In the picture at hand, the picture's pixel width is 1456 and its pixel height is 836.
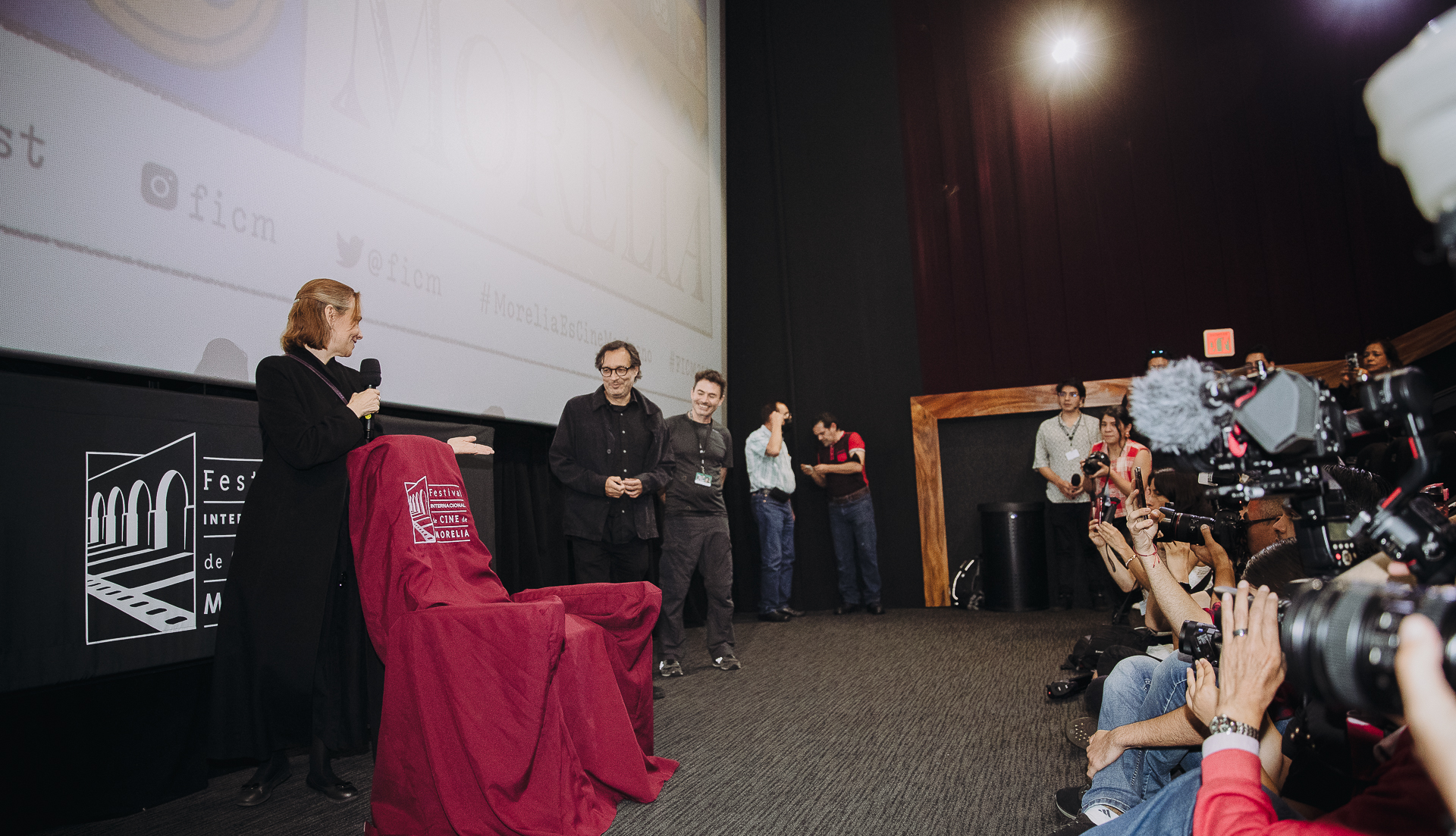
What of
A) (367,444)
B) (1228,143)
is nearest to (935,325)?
(1228,143)

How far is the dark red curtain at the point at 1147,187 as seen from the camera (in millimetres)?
4859

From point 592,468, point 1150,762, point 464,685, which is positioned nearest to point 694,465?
point 592,468

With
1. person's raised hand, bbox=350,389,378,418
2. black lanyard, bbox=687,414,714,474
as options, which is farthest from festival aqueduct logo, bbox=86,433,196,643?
black lanyard, bbox=687,414,714,474

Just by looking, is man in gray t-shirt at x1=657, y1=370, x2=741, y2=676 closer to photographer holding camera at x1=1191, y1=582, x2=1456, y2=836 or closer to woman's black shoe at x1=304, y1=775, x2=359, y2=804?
woman's black shoe at x1=304, y1=775, x2=359, y2=804

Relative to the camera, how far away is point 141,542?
188cm

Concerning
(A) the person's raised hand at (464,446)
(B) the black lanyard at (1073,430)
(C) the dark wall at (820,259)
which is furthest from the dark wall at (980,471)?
(A) the person's raised hand at (464,446)

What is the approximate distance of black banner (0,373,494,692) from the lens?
1657mm

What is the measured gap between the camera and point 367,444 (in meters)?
1.90

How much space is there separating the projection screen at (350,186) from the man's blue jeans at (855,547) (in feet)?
A: 5.02

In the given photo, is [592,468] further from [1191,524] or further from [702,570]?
[1191,524]

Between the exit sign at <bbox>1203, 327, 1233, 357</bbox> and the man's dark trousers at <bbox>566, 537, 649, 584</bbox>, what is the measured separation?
4.08 m

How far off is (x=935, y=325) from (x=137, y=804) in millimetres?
5078

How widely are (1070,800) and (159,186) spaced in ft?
8.48

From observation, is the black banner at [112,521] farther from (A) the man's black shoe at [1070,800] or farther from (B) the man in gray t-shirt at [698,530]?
(A) the man's black shoe at [1070,800]
